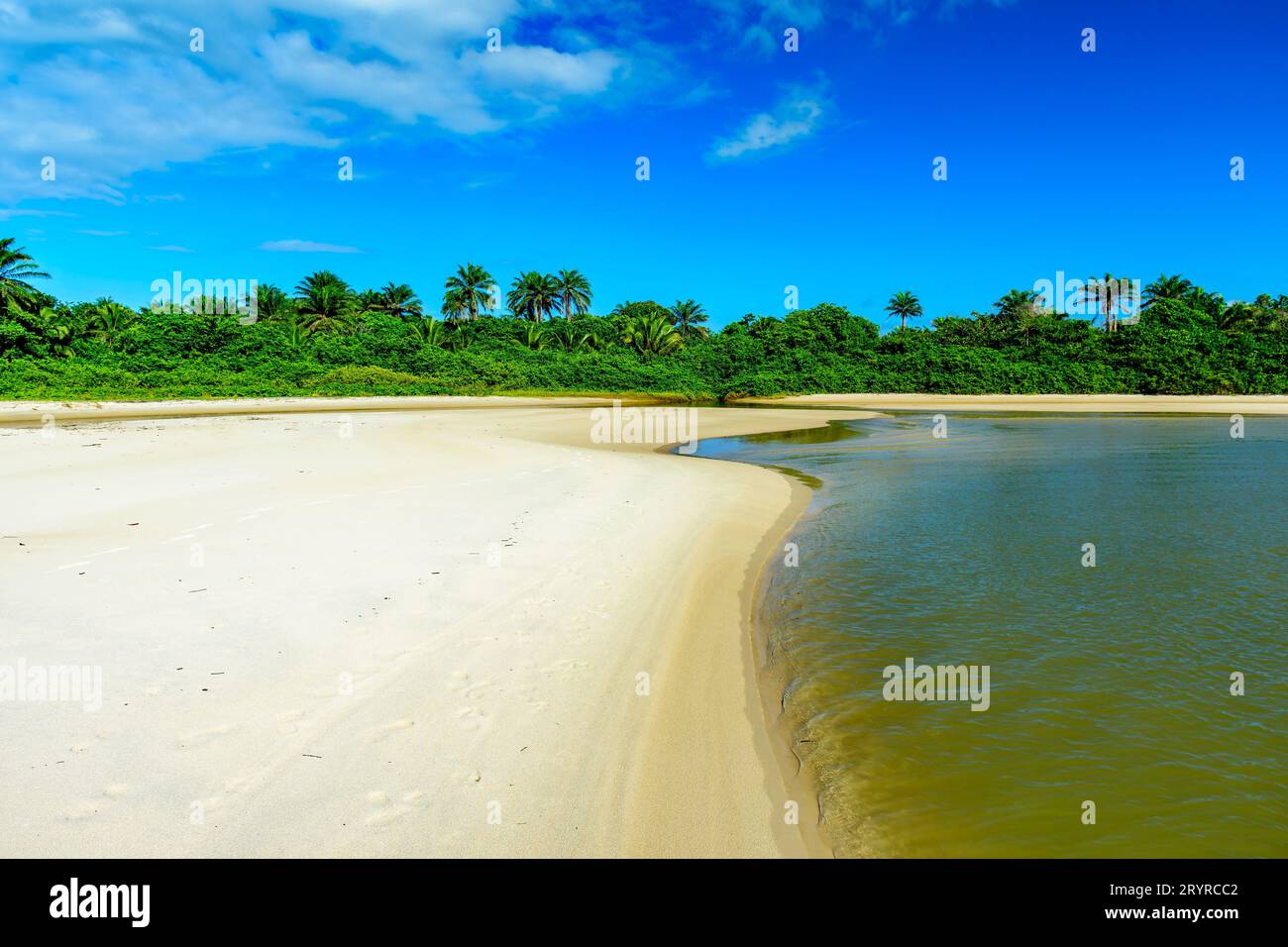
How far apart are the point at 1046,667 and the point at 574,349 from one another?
73.4 meters

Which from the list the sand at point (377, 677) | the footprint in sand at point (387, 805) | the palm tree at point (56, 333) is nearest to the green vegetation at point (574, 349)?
the palm tree at point (56, 333)

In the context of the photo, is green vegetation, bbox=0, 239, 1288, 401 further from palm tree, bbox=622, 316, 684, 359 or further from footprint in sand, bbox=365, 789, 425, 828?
footprint in sand, bbox=365, 789, 425, 828

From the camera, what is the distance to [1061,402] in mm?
59375

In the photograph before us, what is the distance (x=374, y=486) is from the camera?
13508 millimetres

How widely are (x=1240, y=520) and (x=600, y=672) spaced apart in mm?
13736

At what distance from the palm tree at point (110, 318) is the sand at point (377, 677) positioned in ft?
179

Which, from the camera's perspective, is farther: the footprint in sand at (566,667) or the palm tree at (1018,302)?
the palm tree at (1018,302)

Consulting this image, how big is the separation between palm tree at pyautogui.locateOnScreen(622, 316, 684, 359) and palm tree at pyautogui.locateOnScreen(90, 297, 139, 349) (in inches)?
1874

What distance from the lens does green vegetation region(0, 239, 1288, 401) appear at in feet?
152

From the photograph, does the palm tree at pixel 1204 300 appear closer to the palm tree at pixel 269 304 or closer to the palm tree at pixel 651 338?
the palm tree at pixel 651 338

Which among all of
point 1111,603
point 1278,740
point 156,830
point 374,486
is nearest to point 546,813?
point 156,830

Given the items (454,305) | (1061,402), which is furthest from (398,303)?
(1061,402)

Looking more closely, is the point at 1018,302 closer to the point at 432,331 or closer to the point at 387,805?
the point at 432,331

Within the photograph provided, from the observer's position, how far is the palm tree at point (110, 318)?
56041 mm
